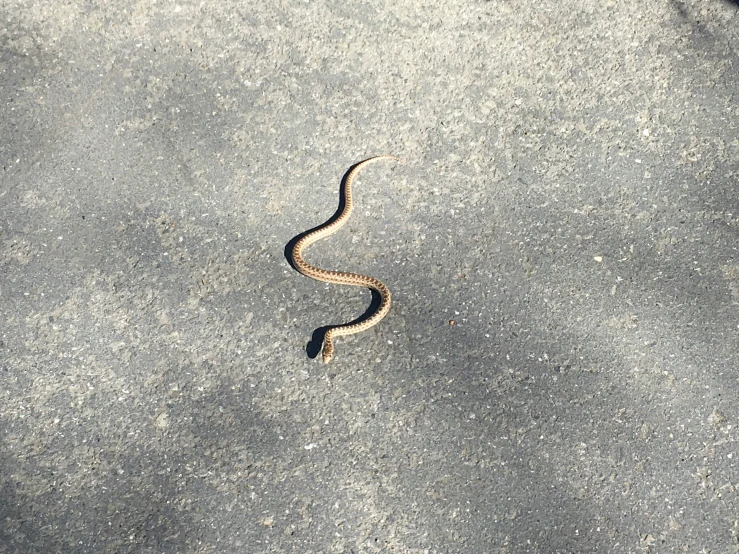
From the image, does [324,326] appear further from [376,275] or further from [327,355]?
[376,275]

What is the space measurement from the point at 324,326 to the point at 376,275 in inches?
24.1

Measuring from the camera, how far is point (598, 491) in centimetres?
472

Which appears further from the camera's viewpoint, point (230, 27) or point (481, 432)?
point (230, 27)

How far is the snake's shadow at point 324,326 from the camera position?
5.36m

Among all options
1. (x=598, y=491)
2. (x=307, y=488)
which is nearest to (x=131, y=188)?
(x=307, y=488)

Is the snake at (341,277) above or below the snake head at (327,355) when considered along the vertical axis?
above

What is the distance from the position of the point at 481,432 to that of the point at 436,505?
0.58 m

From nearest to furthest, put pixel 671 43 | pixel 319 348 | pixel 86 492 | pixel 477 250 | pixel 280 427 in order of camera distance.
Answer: pixel 86 492 → pixel 280 427 → pixel 319 348 → pixel 477 250 → pixel 671 43

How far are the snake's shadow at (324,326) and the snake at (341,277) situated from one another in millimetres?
22

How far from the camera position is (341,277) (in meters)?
5.78

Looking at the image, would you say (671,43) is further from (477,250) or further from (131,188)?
(131,188)

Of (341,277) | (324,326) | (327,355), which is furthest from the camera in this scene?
(341,277)

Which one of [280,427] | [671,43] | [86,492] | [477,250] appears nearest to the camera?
[86,492]

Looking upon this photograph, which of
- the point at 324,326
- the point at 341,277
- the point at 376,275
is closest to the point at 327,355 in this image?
the point at 324,326
